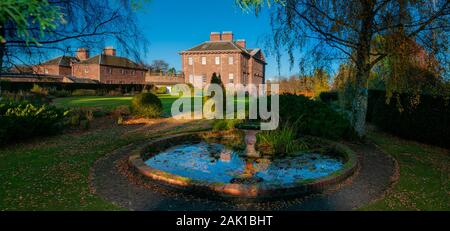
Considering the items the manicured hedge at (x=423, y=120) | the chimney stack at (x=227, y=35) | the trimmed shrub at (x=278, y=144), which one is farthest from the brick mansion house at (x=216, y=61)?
the trimmed shrub at (x=278, y=144)

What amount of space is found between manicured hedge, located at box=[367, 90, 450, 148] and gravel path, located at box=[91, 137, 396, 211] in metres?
4.19

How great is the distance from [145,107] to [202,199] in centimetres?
1178

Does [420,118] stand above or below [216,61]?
below

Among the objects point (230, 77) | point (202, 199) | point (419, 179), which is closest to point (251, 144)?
point (202, 199)

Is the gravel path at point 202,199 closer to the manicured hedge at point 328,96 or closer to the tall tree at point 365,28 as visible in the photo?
the tall tree at point 365,28

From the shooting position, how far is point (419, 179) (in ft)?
21.2

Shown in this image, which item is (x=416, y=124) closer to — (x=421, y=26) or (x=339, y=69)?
(x=339, y=69)

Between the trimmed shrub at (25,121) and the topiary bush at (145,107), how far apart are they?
16.5 ft

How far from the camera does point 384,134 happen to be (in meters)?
12.5

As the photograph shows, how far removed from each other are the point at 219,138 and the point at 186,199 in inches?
230

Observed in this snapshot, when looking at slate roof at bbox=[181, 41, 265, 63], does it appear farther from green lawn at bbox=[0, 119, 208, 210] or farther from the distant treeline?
green lawn at bbox=[0, 119, 208, 210]

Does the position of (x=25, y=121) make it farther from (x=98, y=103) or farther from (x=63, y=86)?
(x=63, y=86)
